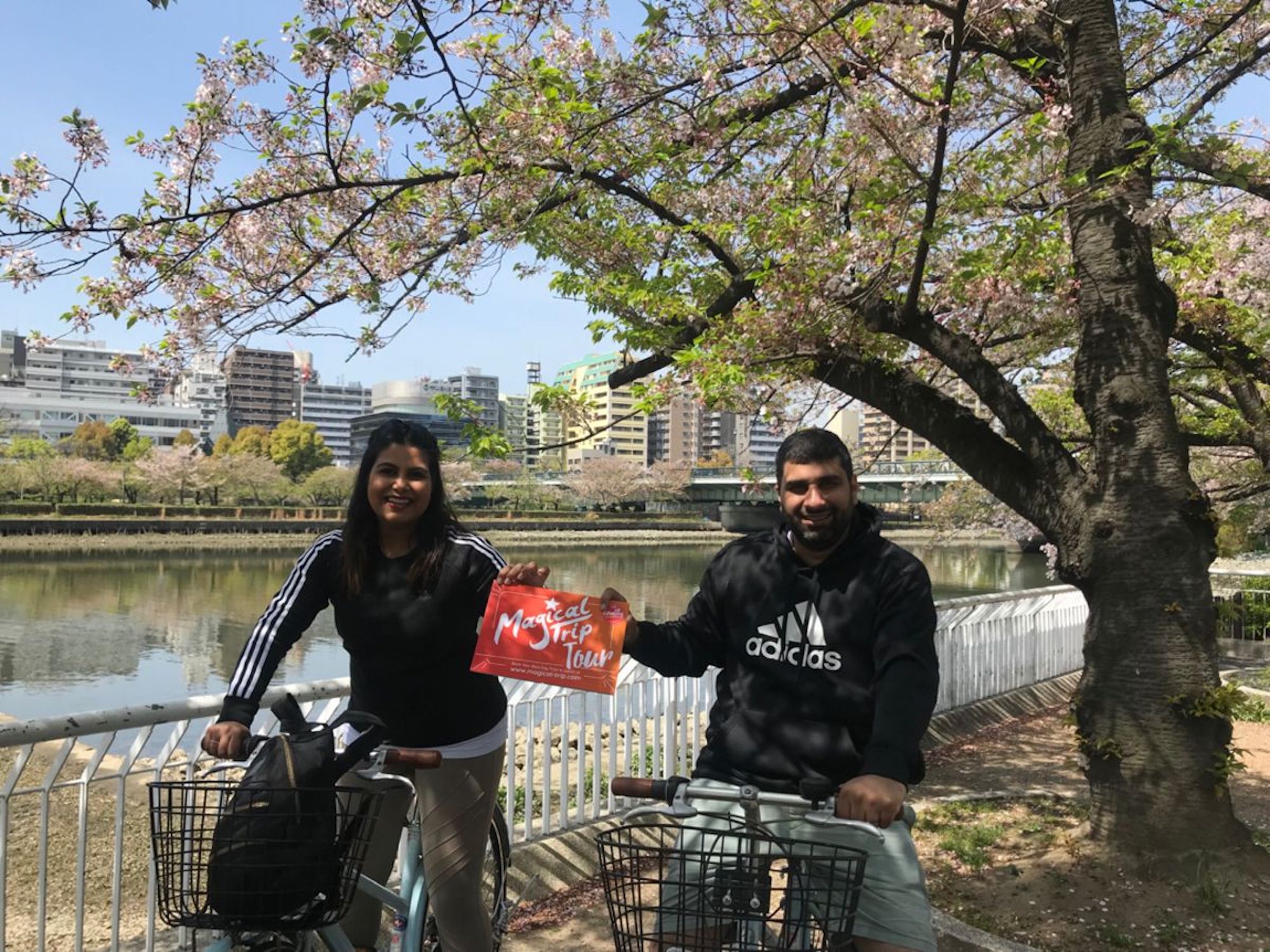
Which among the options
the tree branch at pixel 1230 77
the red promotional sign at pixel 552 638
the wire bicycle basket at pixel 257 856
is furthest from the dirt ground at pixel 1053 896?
the tree branch at pixel 1230 77

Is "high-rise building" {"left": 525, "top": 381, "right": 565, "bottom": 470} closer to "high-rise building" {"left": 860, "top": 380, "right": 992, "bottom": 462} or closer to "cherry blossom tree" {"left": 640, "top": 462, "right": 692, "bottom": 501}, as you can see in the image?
"high-rise building" {"left": 860, "top": 380, "right": 992, "bottom": 462}

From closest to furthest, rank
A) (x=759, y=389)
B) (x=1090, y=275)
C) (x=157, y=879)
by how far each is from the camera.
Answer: (x=157, y=879) → (x=1090, y=275) → (x=759, y=389)

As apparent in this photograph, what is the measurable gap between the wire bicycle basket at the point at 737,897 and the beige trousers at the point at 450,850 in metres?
0.84

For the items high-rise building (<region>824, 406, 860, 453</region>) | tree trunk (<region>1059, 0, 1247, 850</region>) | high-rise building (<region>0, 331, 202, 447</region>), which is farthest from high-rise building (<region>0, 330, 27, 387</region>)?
tree trunk (<region>1059, 0, 1247, 850</region>)

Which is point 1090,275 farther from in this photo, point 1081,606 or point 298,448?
point 298,448

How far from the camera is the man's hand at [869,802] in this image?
1.69 m

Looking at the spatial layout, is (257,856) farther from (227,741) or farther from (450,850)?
(450,850)

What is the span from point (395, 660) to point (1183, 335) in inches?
208

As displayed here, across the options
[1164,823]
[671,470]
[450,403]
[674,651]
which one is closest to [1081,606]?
[1164,823]

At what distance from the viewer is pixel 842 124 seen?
5.37 m

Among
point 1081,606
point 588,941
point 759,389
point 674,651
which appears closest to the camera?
point 674,651

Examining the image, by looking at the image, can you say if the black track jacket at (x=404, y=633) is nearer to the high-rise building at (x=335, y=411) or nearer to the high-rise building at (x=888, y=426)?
the high-rise building at (x=888, y=426)

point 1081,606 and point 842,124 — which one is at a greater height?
point 842,124

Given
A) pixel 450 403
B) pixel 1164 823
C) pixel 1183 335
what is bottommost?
pixel 1164 823
